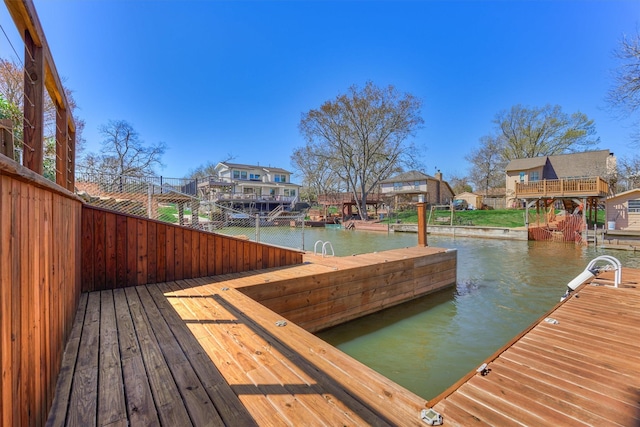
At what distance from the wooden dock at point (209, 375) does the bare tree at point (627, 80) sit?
547 inches

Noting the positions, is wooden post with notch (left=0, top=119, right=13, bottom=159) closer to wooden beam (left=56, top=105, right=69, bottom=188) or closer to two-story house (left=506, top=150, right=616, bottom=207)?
wooden beam (left=56, top=105, right=69, bottom=188)

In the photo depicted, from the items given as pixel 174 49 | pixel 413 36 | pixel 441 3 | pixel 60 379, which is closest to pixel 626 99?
pixel 441 3

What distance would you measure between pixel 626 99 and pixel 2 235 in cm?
1577

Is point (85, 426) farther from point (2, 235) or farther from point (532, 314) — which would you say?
point (532, 314)

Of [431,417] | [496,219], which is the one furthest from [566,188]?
[431,417]

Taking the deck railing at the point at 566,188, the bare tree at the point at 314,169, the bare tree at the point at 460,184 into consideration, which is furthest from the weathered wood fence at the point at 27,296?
the bare tree at the point at 460,184

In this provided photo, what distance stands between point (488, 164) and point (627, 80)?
2991 cm

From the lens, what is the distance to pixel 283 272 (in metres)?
4.36

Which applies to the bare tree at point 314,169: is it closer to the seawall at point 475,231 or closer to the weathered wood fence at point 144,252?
the seawall at point 475,231

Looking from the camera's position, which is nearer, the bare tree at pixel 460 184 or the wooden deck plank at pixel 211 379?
the wooden deck plank at pixel 211 379

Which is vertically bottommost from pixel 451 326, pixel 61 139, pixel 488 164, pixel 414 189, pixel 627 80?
pixel 451 326

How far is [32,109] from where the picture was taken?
1.45 meters

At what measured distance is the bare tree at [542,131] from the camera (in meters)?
30.3

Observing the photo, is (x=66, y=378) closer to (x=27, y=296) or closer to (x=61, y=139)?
(x=27, y=296)
